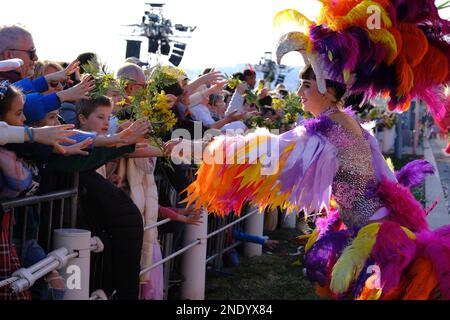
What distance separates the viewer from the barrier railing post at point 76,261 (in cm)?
391

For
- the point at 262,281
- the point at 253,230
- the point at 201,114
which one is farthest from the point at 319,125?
the point at 253,230

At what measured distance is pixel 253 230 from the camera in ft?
27.2

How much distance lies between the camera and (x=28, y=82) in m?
4.39

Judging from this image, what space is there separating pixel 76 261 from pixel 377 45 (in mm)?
1887

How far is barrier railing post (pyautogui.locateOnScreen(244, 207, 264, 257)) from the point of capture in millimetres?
8203

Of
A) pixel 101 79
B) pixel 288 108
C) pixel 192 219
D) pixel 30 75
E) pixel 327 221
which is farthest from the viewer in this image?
pixel 288 108

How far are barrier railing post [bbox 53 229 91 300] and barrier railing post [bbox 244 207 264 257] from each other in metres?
4.30

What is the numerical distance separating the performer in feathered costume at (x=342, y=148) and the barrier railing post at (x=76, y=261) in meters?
0.61

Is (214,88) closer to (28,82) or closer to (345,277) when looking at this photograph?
(28,82)

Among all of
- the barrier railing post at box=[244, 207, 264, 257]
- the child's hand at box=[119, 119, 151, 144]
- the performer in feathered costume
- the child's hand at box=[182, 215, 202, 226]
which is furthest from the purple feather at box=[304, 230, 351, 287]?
the barrier railing post at box=[244, 207, 264, 257]

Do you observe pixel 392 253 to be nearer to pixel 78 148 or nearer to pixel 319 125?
pixel 319 125
